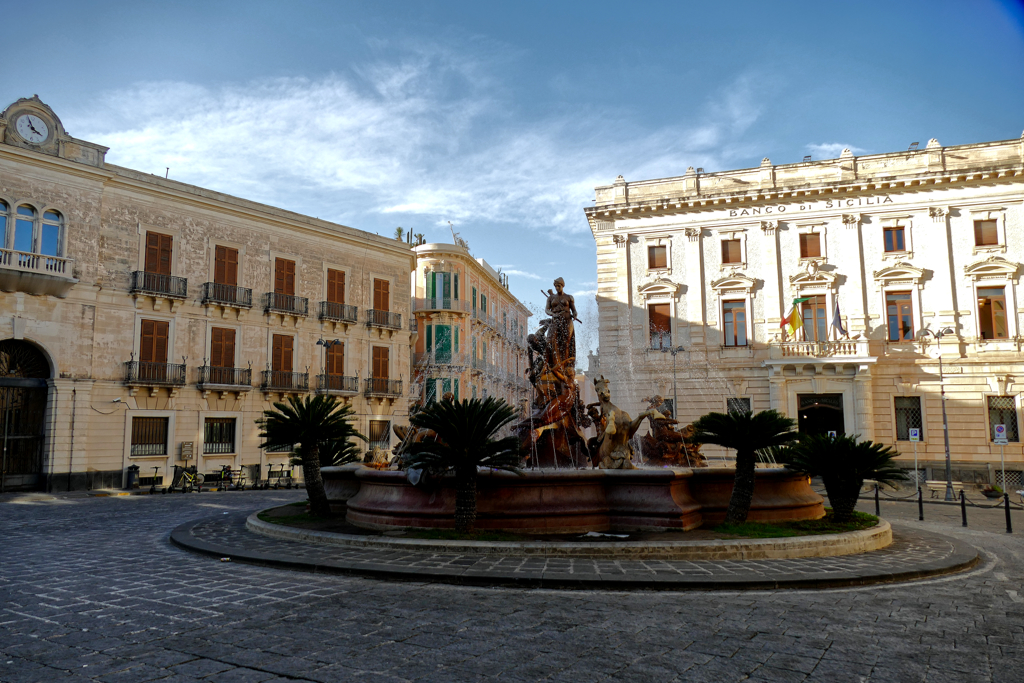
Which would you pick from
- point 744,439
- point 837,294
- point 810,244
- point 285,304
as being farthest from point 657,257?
point 744,439

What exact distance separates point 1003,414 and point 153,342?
32.9m

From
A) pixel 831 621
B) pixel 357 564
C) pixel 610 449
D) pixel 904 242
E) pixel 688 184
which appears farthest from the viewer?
pixel 688 184

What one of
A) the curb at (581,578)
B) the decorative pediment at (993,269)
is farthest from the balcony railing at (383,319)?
the decorative pediment at (993,269)

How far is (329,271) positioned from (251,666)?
90.9 feet

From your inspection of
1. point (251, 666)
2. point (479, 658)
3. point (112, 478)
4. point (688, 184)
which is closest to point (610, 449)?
point (479, 658)

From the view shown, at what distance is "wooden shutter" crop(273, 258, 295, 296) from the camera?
29203mm

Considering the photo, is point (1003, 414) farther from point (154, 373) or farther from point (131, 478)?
point (131, 478)

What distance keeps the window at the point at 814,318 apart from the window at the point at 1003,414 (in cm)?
668

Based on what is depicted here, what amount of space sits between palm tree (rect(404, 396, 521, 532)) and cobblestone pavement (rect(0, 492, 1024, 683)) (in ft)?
6.92

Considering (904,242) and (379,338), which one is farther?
(379,338)

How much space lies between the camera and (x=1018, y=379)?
26766 millimetres

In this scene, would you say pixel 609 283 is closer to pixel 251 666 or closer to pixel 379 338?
pixel 379 338

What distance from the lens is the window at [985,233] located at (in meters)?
27.8

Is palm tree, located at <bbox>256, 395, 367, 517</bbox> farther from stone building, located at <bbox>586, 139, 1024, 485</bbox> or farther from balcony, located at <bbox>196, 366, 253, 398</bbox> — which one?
stone building, located at <bbox>586, 139, 1024, 485</bbox>
